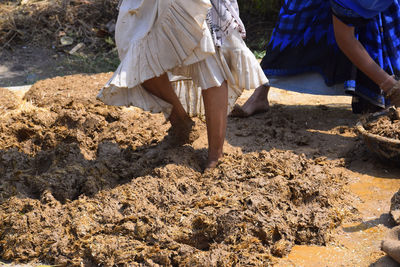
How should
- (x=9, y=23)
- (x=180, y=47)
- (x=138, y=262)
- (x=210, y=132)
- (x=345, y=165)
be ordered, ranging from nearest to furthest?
(x=138, y=262) < (x=180, y=47) < (x=210, y=132) < (x=345, y=165) < (x=9, y=23)

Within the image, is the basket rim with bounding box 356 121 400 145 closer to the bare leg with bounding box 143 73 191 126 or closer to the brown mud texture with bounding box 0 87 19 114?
the bare leg with bounding box 143 73 191 126

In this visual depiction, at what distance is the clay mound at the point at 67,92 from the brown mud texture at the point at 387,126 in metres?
1.92

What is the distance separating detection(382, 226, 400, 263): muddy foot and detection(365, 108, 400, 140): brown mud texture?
975 millimetres

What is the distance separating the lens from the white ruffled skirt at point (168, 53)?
2500mm

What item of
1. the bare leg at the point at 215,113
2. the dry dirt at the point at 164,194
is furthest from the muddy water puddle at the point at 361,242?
the bare leg at the point at 215,113

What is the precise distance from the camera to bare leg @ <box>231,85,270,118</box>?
3.88 metres

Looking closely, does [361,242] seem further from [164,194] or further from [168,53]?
[168,53]

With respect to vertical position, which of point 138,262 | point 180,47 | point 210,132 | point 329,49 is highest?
point 180,47

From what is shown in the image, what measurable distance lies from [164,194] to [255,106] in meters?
1.56

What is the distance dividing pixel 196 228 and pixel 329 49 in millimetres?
2003

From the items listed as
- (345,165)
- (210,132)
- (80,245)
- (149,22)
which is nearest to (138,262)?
(80,245)

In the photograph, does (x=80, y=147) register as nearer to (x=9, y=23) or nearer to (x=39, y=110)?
(x=39, y=110)

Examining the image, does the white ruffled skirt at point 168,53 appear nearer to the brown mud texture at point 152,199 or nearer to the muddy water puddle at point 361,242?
the brown mud texture at point 152,199

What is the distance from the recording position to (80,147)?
10.6ft
